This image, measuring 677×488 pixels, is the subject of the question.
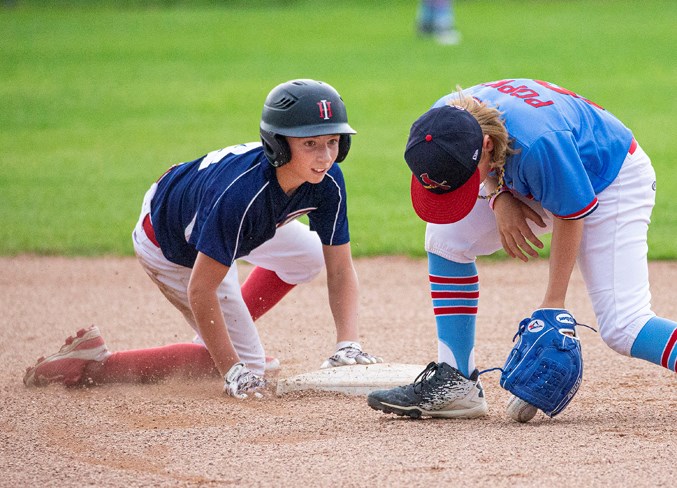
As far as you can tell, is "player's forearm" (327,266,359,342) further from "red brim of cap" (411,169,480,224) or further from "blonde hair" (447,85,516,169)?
"blonde hair" (447,85,516,169)

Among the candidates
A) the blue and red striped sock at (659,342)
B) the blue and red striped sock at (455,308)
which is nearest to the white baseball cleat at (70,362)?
the blue and red striped sock at (455,308)

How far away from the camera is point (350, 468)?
3.05 m

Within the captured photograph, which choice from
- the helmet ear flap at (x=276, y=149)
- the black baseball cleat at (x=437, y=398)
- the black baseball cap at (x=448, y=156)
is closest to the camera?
the black baseball cap at (x=448, y=156)

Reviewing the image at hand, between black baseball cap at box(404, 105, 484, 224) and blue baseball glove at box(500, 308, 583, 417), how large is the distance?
0.47 metres

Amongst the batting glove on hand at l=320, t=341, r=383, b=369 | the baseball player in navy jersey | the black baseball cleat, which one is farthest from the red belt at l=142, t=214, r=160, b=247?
the black baseball cleat

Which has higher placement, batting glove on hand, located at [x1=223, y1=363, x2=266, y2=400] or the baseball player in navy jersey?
the baseball player in navy jersey

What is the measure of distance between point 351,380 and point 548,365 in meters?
0.93

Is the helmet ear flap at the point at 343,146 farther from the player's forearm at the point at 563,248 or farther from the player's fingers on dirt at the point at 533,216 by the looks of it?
the player's forearm at the point at 563,248

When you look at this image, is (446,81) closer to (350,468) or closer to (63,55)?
(63,55)

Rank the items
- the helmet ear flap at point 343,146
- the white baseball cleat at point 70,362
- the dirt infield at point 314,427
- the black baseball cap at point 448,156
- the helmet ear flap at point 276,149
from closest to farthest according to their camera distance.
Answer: the dirt infield at point 314,427, the black baseball cap at point 448,156, the helmet ear flap at point 276,149, the helmet ear flap at point 343,146, the white baseball cleat at point 70,362

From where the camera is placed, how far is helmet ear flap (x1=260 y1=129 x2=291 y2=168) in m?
3.69

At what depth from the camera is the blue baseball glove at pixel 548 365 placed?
3375 millimetres

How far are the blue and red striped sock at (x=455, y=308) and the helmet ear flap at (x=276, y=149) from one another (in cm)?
65

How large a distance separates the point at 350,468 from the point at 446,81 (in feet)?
41.1
